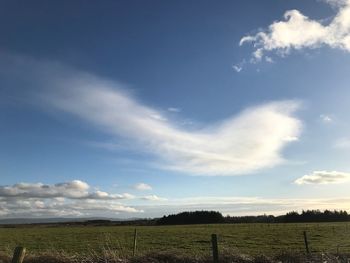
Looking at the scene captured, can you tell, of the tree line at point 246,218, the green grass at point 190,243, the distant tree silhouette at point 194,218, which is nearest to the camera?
the green grass at point 190,243

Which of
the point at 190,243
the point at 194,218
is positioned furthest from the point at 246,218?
the point at 190,243

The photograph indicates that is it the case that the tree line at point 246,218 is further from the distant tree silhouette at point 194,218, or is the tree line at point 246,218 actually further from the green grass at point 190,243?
the green grass at point 190,243

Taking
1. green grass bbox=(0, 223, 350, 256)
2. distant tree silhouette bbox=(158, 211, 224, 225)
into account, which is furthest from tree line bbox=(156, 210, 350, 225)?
green grass bbox=(0, 223, 350, 256)

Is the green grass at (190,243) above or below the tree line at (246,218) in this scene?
below

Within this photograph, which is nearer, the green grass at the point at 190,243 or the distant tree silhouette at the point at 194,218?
the green grass at the point at 190,243

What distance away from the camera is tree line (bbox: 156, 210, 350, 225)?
163375mm

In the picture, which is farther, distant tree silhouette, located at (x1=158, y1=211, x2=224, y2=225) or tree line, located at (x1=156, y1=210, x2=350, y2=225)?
distant tree silhouette, located at (x1=158, y1=211, x2=224, y2=225)

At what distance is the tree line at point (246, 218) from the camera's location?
536 ft

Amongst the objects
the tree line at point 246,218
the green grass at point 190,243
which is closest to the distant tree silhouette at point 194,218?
the tree line at point 246,218

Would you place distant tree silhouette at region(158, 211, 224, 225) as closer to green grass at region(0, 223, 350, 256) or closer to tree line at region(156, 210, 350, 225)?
tree line at region(156, 210, 350, 225)

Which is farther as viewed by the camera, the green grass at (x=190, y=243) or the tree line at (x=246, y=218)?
the tree line at (x=246, y=218)

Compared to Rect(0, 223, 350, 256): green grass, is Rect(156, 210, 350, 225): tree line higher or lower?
higher

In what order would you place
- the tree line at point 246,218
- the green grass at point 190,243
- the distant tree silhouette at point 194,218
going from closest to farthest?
the green grass at point 190,243
the tree line at point 246,218
the distant tree silhouette at point 194,218

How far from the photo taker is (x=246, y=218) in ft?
588
